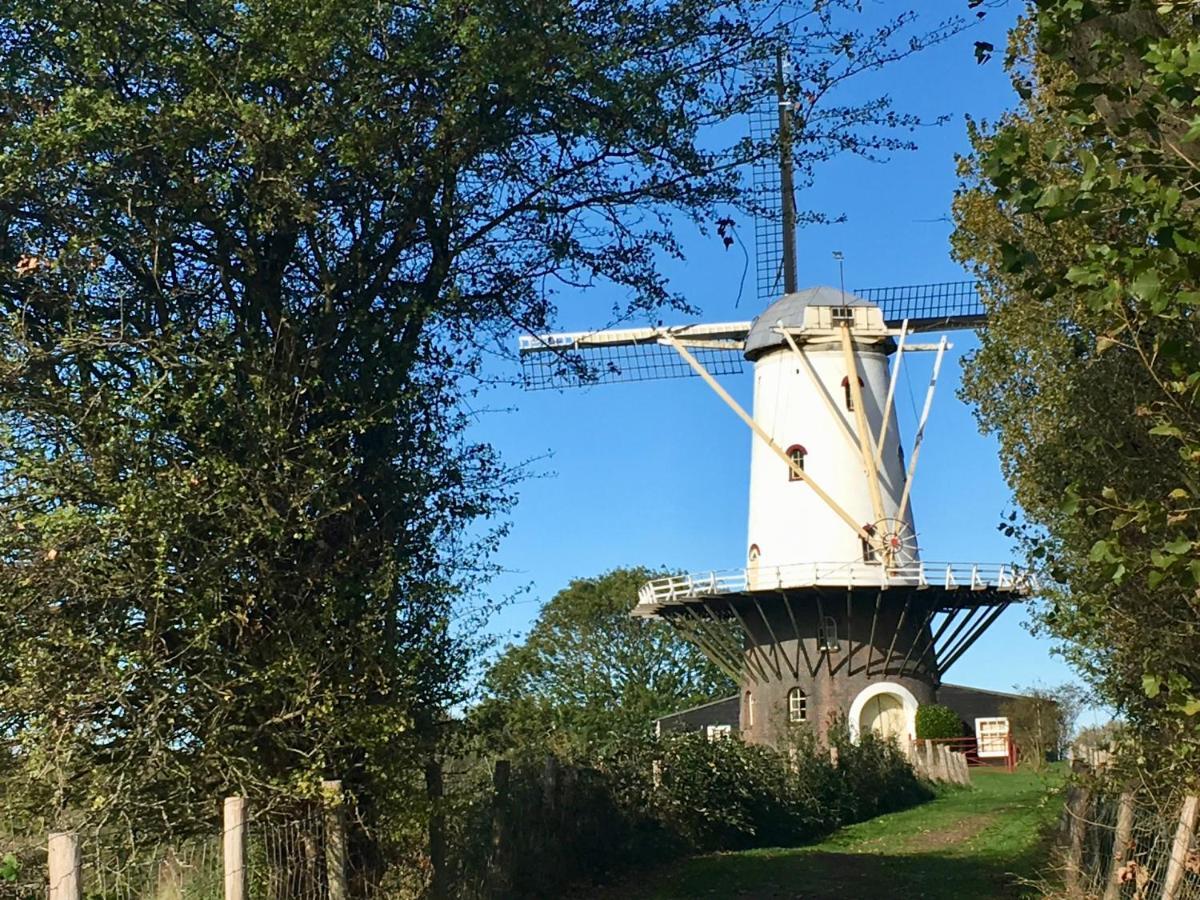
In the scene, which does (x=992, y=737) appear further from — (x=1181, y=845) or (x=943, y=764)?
(x=1181, y=845)

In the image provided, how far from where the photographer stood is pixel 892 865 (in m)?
14.9

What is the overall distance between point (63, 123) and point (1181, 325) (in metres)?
5.93

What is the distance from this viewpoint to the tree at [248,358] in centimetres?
720

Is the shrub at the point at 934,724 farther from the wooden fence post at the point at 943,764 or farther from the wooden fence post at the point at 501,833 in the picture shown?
the wooden fence post at the point at 501,833

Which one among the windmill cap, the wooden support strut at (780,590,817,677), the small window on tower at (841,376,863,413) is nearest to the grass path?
the wooden support strut at (780,590,817,677)

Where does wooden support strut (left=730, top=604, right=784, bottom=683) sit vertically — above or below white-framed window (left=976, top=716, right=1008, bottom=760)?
above

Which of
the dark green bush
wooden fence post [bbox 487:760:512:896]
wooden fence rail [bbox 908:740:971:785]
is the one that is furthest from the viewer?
wooden fence rail [bbox 908:740:971:785]

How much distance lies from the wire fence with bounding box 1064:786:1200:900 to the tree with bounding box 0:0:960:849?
437cm

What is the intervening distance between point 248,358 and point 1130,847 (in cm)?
623

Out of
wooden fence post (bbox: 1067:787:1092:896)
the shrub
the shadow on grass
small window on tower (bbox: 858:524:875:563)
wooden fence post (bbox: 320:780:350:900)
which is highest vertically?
small window on tower (bbox: 858:524:875:563)

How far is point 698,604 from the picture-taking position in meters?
33.5

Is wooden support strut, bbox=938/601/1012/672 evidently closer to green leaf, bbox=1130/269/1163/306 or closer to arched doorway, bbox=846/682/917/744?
arched doorway, bbox=846/682/917/744

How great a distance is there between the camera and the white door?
1265 inches

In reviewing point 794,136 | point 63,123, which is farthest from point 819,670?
point 63,123
